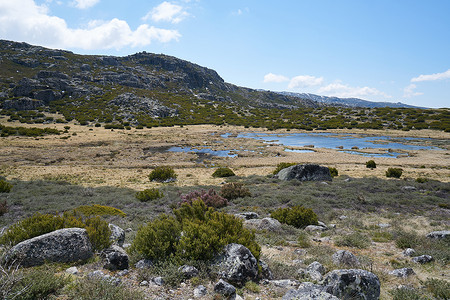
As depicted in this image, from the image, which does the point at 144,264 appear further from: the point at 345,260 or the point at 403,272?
the point at 403,272

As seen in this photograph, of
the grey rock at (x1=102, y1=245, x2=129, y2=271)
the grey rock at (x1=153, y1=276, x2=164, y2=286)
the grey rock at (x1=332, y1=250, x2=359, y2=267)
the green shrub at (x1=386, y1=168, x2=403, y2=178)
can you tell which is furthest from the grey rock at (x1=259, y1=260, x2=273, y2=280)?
the green shrub at (x1=386, y1=168, x2=403, y2=178)

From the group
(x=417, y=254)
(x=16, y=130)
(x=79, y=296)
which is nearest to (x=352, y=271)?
(x=417, y=254)

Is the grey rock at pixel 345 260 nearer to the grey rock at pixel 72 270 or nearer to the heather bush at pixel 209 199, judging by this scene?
the grey rock at pixel 72 270

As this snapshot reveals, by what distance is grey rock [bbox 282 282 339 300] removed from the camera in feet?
14.5

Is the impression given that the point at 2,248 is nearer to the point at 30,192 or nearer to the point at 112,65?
the point at 30,192

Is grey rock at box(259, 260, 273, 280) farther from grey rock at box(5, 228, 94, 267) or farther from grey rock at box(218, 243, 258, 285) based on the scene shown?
grey rock at box(5, 228, 94, 267)

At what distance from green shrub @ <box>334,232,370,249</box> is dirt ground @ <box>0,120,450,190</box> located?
14571mm

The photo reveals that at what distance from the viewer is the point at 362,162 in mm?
32938

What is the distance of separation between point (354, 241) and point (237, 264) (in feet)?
18.9

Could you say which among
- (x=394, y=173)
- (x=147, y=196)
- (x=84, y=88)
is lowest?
(x=147, y=196)

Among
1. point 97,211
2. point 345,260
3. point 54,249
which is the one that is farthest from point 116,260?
point 97,211

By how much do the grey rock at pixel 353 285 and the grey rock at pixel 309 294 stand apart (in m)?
0.28

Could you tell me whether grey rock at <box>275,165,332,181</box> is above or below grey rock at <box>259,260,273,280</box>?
below

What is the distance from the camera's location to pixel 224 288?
4.88 metres
